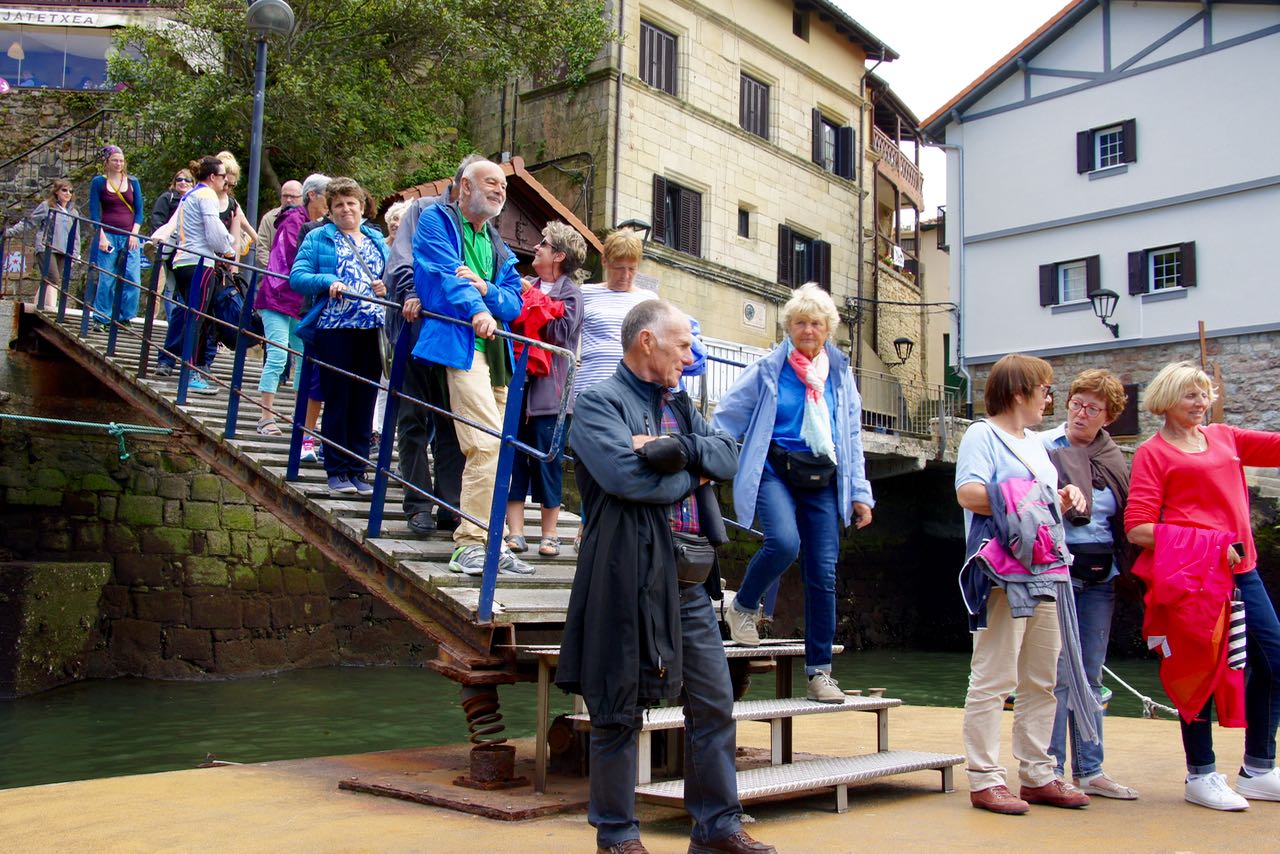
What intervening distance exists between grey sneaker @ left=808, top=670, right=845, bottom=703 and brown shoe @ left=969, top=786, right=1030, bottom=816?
66cm

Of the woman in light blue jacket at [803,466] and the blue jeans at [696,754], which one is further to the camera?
the woman in light blue jacket at [803,466]

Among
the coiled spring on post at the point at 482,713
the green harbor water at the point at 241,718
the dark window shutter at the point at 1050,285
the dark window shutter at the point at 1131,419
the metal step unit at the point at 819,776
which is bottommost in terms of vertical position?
the green harbor water at the point at 241,718

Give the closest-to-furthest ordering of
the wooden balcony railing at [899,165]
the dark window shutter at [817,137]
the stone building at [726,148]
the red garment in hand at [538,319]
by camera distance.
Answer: the red garment in hand at [538,319] → the stone building at [726,148] → the dark window shutter at [817,137] → the wooden balcony railing at [899,165]

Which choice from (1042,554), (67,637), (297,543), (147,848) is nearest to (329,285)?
(147,848)

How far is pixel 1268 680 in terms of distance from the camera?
453 cm

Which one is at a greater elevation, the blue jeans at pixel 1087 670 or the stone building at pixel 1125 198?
the stone building at pixel 1125 198

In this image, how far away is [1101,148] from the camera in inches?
983

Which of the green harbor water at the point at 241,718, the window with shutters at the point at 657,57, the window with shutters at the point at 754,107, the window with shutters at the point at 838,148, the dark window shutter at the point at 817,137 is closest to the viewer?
the green harbor water at the point at 241,718

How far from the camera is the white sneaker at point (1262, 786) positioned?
4.57 metres

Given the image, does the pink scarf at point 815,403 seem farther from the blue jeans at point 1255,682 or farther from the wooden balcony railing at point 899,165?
the wooden balcony railing at point 899,165

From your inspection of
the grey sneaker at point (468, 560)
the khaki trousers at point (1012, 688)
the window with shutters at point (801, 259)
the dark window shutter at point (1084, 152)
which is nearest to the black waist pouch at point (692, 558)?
the khaki trousers at point (1012, 688)

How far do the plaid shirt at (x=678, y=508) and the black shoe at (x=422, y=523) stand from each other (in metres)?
2.50

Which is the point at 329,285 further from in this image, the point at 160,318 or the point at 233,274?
the point at 160,318

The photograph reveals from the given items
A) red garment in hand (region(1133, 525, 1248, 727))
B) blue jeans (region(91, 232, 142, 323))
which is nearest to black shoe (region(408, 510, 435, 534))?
red garment in hand (region(1133, 525, 1248, 727))
